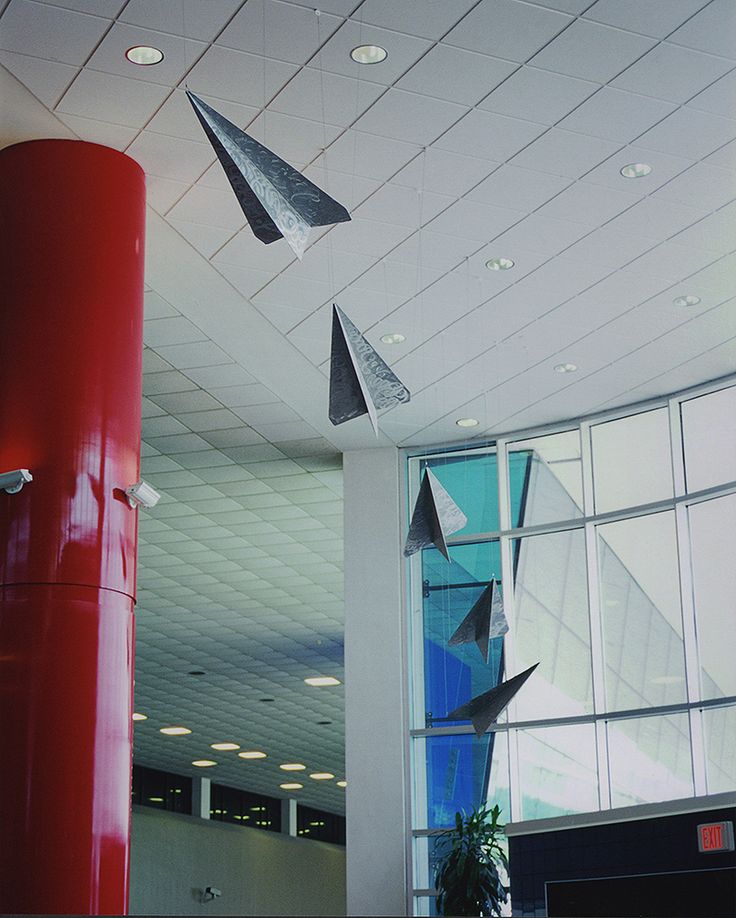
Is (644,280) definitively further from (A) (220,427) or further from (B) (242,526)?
(B) (242,526)

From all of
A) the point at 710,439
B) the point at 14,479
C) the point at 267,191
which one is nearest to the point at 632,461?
the point at 710,439

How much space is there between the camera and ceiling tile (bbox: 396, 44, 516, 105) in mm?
7836

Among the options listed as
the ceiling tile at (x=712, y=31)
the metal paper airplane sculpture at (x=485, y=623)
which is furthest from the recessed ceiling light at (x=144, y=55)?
the metal paper airplane sculpture at (x=485, y=623)

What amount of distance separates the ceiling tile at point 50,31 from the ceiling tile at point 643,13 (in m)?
2.83

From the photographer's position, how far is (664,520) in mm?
13156

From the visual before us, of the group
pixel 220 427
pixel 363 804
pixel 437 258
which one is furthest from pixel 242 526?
pixel 437 258

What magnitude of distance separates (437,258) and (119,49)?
3454 mm

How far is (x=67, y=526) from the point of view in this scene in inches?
284

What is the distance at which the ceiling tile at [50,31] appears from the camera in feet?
23.9

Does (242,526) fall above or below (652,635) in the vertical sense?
above

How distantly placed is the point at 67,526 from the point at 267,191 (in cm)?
225

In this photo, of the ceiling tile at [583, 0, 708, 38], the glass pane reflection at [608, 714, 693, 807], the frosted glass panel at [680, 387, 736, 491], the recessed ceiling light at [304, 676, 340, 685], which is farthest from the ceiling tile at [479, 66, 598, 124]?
the recessed ceiling light at [304, 676, 340, 685]

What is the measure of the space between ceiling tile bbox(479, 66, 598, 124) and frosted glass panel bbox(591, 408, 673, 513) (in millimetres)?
5522

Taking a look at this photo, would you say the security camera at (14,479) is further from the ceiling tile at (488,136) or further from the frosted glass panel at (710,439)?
the frosted glass panel at (710,439)
